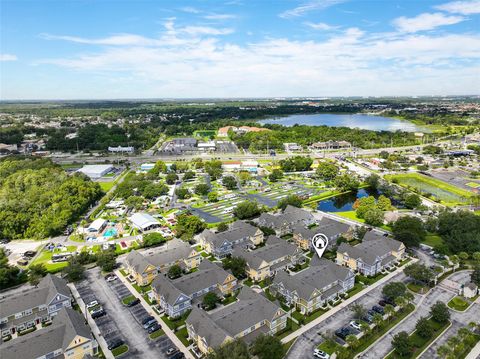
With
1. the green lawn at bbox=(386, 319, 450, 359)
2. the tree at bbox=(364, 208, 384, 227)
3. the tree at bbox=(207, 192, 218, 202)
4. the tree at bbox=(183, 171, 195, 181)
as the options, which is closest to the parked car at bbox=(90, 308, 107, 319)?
the green lawn at bbox=(386, 319, 450, 359)

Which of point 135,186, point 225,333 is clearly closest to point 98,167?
point 135,186

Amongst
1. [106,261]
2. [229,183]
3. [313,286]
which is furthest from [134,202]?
[313,286]

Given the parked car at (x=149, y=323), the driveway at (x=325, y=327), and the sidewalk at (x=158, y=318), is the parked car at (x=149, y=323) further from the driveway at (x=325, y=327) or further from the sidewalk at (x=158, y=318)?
the driveway at (x=325, y=327)

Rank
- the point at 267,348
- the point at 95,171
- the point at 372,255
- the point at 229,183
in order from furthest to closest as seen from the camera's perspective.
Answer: the point at 95,171 → the point at 229,183 → the point at 372,255 → the point at 267,348

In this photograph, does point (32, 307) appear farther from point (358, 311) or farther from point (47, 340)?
point (358, 311)

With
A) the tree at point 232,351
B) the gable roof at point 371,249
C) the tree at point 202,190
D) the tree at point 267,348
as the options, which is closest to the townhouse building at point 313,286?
the gable roof at point 371,249
